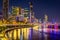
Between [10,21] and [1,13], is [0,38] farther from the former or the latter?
[10,21]

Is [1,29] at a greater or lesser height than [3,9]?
lesser

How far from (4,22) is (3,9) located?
62 centimetres

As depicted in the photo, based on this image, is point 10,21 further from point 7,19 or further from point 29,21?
point 29,21

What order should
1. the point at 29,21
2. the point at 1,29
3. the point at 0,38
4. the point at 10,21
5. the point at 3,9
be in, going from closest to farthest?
the point at 0,38, the point at 1,29, the point at 3,9, the point at 10,21, the point at 29,21

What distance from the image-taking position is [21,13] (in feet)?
32.5

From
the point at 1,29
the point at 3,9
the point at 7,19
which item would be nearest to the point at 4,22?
the point at 7,19

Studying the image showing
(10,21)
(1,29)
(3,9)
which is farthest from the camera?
(10,21)

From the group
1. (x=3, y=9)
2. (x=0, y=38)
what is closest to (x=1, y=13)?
(x=3, y=9)

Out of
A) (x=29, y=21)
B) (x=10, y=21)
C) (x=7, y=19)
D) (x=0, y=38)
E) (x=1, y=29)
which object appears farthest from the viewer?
(x=29, y=21)

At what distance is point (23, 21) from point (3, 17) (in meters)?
2.30

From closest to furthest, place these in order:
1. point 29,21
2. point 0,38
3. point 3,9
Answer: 1. point 0,38
2. point 3,9
3. point 29,21

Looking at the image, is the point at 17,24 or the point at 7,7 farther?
the point at 17,24

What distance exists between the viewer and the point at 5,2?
7.36m

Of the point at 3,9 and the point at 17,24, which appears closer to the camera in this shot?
the point at 3,9
